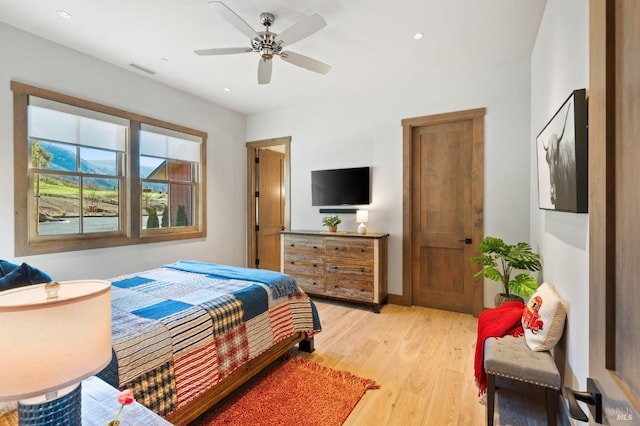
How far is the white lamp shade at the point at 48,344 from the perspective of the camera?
0.63 meters

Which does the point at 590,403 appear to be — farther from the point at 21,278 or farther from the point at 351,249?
the point at 351,249

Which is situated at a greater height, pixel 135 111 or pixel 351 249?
pixel 135 111

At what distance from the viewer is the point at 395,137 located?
13.0 ft

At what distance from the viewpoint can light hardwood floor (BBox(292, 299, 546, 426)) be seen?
1.89 meters

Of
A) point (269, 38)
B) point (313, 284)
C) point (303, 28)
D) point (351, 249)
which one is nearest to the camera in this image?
point (303, 28)

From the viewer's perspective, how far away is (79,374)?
0.71 metres

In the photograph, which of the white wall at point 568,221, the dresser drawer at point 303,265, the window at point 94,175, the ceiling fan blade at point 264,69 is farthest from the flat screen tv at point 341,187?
the white wall at point 568,221

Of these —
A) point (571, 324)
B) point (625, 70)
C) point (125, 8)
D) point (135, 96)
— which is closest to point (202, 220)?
point (135, 96)

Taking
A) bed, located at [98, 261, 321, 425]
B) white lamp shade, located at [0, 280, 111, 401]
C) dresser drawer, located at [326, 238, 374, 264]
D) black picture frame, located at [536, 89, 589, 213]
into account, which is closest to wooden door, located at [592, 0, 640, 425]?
black picture frame, located at [536, 89, 589, 213]

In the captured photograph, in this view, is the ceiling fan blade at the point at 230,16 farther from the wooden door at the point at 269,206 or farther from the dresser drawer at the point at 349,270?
the wooden door at the point at 269,206

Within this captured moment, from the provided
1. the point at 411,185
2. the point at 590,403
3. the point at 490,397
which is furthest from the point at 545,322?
the point at 411,185

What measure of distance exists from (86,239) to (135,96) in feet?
5.97

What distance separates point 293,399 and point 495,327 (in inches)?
58.1

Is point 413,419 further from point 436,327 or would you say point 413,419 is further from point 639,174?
point 639,174
